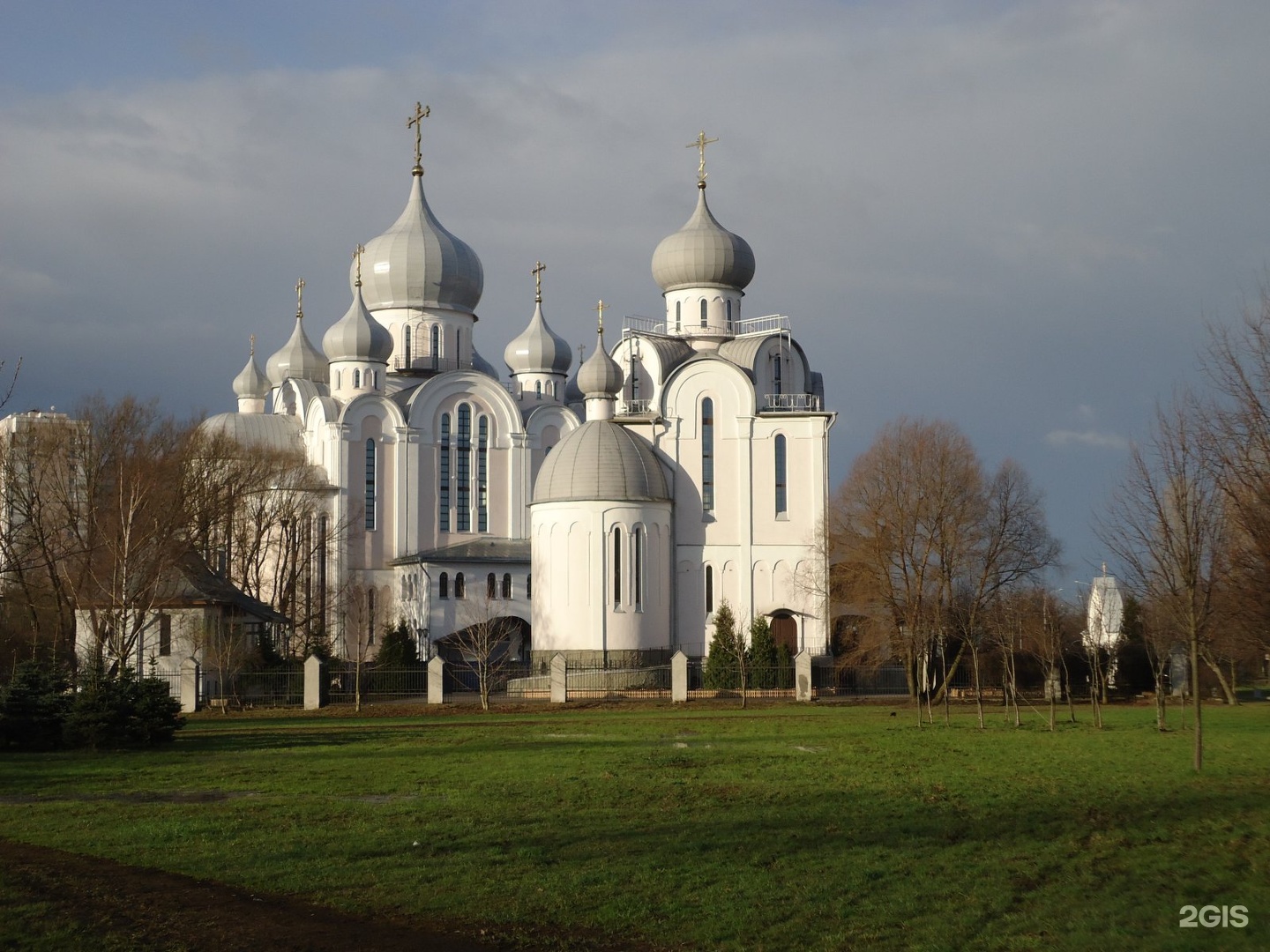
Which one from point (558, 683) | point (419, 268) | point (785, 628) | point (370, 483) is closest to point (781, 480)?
point (785, 628)

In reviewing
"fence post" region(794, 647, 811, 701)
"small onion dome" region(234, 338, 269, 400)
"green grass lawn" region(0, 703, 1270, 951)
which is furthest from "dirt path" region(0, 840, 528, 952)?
"small onion dome" region(234, 338, 269, 400)

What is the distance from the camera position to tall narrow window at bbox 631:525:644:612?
1667 inches

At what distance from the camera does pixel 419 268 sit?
5222 cm

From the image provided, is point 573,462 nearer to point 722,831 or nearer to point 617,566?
point 617,566

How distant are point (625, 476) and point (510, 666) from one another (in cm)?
745

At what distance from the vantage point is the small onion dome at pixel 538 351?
2146 inches

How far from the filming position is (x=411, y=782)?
54.9 ft

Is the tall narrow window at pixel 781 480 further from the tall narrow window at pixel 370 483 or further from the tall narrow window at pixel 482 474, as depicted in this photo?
the tall narrow window at pixel 370 483

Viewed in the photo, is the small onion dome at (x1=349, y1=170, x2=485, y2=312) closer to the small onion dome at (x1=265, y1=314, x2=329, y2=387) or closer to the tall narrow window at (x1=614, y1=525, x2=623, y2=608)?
the small onion dome at (x1=265, y1=314, x2=329, y2=387)

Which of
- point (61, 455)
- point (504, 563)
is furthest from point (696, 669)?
point (61, 455)

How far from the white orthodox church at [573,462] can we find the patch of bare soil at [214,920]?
3117 centimetres

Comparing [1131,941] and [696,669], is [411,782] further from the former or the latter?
[696,669]

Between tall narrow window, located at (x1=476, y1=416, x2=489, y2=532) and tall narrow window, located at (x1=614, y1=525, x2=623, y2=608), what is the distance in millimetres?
8575

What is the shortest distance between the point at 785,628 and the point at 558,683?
36.1 feet
